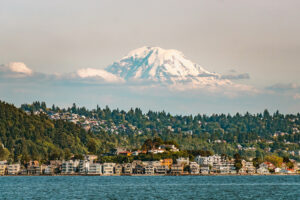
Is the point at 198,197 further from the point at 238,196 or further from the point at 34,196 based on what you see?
the point at 34,196

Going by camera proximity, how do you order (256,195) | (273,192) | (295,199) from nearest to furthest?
(295,199) < (256,195) < (273,192)

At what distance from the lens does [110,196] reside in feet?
463

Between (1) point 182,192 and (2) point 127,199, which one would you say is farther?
(1) point 182,192

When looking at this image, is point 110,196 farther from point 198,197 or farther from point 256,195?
point 256,195

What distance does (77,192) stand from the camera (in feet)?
500

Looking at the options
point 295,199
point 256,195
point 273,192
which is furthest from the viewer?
point 273,192

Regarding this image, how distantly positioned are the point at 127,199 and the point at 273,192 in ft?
130

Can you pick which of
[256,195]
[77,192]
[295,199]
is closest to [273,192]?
[256,195]

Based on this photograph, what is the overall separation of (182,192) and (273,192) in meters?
21.8

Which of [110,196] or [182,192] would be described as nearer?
[110,196]

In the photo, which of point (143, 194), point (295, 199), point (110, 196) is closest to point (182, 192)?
point (143, 194)

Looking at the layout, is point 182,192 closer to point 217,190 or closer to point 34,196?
point 217,190

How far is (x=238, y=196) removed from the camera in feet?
462

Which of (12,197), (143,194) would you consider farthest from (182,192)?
(12,197)
